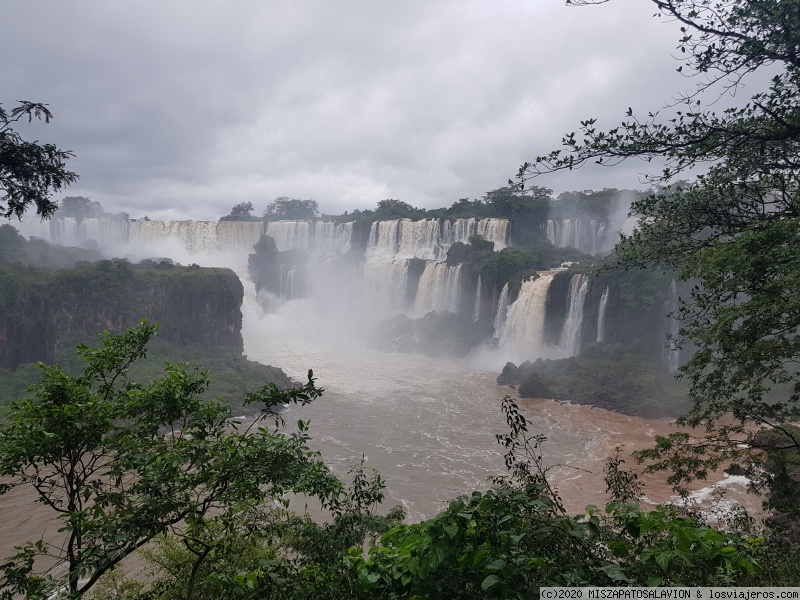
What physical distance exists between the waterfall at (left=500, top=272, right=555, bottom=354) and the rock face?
2338 centimetres

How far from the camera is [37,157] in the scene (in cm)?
704

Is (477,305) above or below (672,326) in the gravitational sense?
below

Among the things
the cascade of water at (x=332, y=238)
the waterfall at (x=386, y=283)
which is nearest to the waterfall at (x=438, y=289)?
the waterfall at (x=386, y=283)

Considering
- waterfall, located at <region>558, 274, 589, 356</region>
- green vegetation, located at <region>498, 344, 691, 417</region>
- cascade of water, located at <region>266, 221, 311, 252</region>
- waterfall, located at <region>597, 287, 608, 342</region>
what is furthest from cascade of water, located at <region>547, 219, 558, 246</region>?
cascade of water, located at <region>266, 221, 311, 252</region>

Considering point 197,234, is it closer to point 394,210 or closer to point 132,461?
point 394,210

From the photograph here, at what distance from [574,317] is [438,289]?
15.7 m

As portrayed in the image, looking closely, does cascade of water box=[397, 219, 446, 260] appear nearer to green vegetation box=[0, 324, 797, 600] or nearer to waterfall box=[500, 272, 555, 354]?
waterfall box=[500, 272, 555, 354]

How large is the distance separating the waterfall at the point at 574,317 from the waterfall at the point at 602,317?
117cm

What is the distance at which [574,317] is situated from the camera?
117ft

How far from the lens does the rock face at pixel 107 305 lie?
101 feet

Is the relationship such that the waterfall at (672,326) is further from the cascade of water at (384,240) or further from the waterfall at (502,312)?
the cascade of water at (384,240)

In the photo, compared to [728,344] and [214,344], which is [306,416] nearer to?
[214,344]

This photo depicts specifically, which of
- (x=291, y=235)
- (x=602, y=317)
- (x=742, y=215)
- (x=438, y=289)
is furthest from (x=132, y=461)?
(x=291, y=235)

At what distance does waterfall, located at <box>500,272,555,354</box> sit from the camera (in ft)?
123
